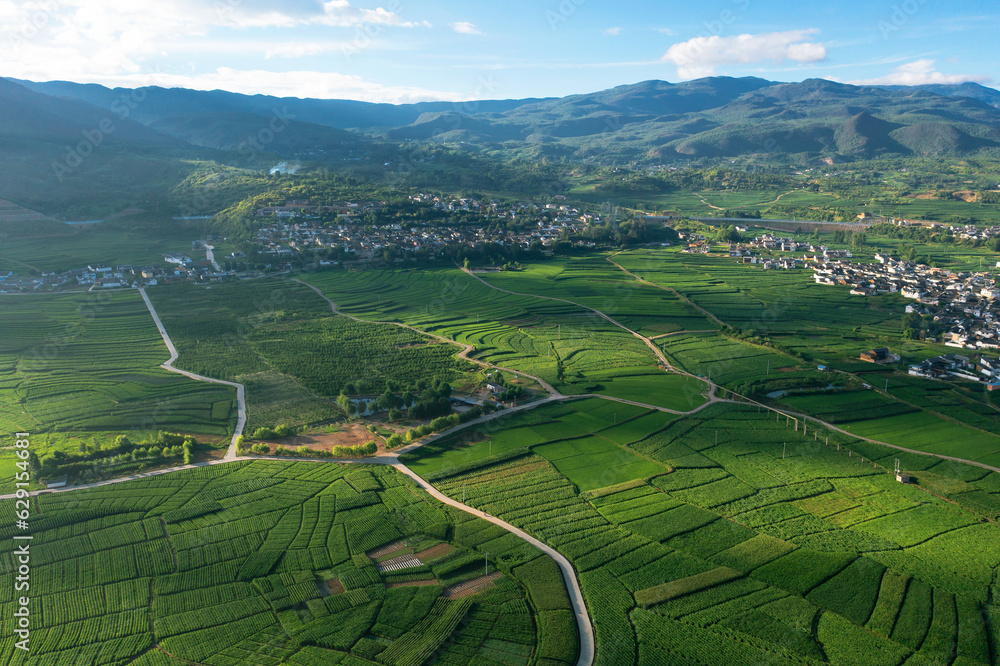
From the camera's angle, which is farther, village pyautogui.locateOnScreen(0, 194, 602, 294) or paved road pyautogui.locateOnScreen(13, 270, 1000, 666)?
Result: village pyautogui.locateOnScreen(0, 194, 602, 294)

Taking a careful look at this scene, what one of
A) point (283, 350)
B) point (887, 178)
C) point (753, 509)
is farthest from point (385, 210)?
point (887, 178)

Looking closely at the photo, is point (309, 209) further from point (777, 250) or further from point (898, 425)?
point (898, 425)

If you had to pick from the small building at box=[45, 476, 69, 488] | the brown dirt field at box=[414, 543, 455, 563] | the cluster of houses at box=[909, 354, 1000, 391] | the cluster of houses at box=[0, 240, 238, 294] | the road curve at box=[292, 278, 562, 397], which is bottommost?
the brown dirt field at box=[414, 543, 455, 563]

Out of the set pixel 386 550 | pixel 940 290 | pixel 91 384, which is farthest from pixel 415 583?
pixel 940 290

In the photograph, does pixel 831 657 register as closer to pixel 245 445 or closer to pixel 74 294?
pixel 245 445

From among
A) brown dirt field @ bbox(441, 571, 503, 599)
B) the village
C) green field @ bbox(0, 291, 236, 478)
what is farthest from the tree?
the village

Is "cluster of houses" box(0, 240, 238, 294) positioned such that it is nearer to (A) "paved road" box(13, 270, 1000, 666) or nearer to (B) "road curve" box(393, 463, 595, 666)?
(A) "paved road" box(13, 270, 1000, 666)

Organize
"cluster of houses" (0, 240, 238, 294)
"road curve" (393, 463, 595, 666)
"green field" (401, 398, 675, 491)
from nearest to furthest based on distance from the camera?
"road curve" (393, 463, 595, 666)
"green field" (401, 398, 675, 491)
"cluster of houses" (0, 240, 238, 294)
